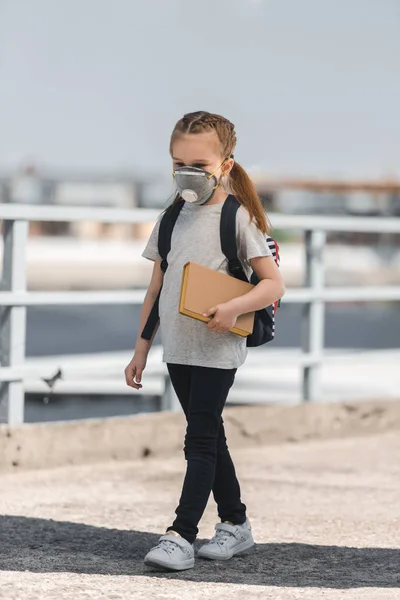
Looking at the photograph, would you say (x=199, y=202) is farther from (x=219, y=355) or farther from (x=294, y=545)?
(x=294, y=545)

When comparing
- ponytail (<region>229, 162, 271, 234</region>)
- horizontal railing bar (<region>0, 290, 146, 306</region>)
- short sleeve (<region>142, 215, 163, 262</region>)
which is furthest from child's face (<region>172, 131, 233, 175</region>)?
horizontal railing bar (<region>0, 290, 146, 306</region>)

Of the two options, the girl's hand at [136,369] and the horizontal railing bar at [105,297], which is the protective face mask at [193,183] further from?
the horizontal railing bar at [105,297]

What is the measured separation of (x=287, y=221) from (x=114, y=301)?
1.21m

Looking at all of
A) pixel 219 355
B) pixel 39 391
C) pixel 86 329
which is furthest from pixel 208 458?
pixel 86 329

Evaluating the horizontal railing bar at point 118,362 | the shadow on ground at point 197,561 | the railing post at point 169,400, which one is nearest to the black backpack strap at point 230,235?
the shadow on ground at point 197,561

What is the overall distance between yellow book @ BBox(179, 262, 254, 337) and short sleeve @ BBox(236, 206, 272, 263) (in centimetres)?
10

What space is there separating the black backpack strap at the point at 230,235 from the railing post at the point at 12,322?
1.99 meters

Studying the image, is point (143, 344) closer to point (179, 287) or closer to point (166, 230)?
point (179, 287)

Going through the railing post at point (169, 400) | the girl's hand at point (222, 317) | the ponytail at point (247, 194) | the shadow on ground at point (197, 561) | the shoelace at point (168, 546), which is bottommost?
the shadow on ground at point (197, 561)

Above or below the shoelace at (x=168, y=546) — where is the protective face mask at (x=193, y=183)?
above

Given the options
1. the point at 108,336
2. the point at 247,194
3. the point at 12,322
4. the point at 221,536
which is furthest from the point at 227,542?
the point at 108,336

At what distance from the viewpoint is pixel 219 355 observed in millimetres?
4148

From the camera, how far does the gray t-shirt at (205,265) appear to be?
414 cm

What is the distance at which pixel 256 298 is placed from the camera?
408cm
